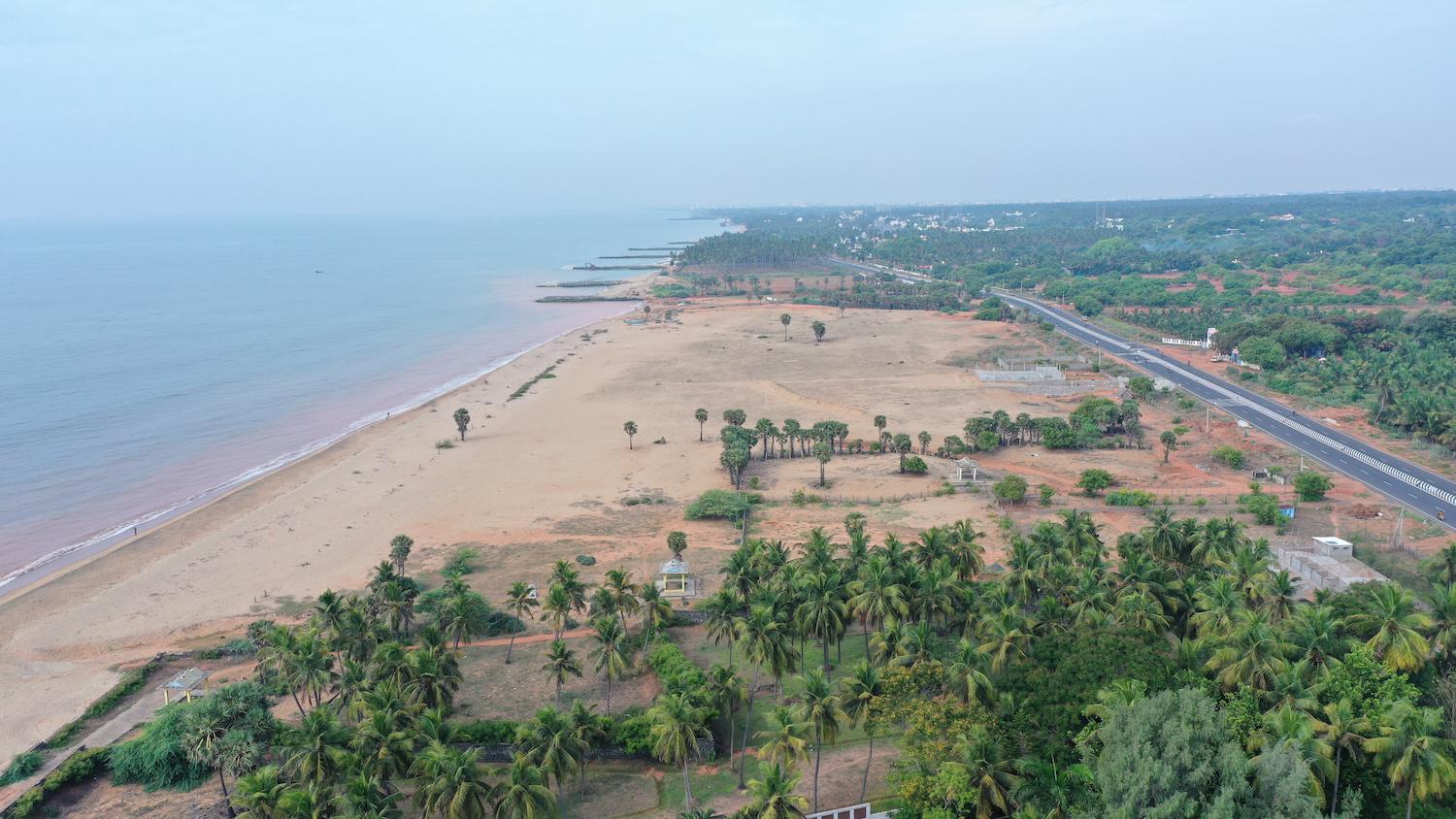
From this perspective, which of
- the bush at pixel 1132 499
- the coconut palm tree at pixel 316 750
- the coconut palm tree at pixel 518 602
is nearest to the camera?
the coconut palm tree at pixel 316 750

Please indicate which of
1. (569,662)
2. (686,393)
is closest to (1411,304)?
(686,393)

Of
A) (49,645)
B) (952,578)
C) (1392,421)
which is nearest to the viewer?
(952,578)

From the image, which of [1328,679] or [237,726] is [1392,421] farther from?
[237,726]

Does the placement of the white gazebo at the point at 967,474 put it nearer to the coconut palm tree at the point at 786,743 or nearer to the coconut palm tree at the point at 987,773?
the coconut palm tree at the point at 987,773

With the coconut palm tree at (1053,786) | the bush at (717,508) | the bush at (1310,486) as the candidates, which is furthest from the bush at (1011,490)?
the coconut palm tree at (1053,786)

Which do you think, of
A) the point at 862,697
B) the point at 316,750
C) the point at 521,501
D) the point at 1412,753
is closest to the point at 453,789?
the point at 316,750

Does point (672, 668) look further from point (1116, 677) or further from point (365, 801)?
point (1116, 677)
